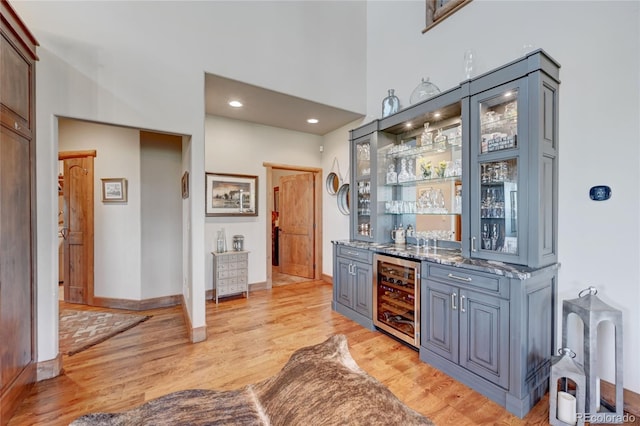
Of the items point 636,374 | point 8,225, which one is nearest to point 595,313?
point 636,374

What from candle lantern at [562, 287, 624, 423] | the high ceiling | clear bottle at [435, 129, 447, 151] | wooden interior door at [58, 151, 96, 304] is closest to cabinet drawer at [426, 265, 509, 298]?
candle lantern at [562, 287, 624, 423]

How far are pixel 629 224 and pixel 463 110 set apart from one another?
56.4 inches

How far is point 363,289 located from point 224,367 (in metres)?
1.71

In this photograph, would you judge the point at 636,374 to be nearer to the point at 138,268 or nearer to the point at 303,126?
the point at 303,126

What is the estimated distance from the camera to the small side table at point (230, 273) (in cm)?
423

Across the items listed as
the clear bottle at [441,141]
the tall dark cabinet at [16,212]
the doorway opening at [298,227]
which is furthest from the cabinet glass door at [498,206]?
the tall dark cabinet at [16,212]

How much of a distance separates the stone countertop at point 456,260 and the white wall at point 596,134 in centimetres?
32

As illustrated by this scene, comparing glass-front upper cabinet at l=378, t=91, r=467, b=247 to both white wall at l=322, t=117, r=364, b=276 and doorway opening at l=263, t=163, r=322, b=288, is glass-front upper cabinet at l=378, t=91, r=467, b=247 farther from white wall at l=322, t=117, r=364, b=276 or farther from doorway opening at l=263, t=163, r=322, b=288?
doorway opening at l=263, t=163, r=322, b=288

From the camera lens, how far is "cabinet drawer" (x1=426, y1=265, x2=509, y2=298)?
6.68ft

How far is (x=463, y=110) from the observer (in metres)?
2.49

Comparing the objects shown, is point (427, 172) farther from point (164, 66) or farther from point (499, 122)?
point (164, 66)

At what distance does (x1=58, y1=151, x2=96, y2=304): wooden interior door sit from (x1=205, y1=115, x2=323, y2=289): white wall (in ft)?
5.11

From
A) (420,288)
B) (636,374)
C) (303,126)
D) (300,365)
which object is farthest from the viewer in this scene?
(303,126)

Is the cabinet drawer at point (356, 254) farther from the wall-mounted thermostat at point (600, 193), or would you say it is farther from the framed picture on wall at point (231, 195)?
the wall-mounted thermostat at point (600, 193)
